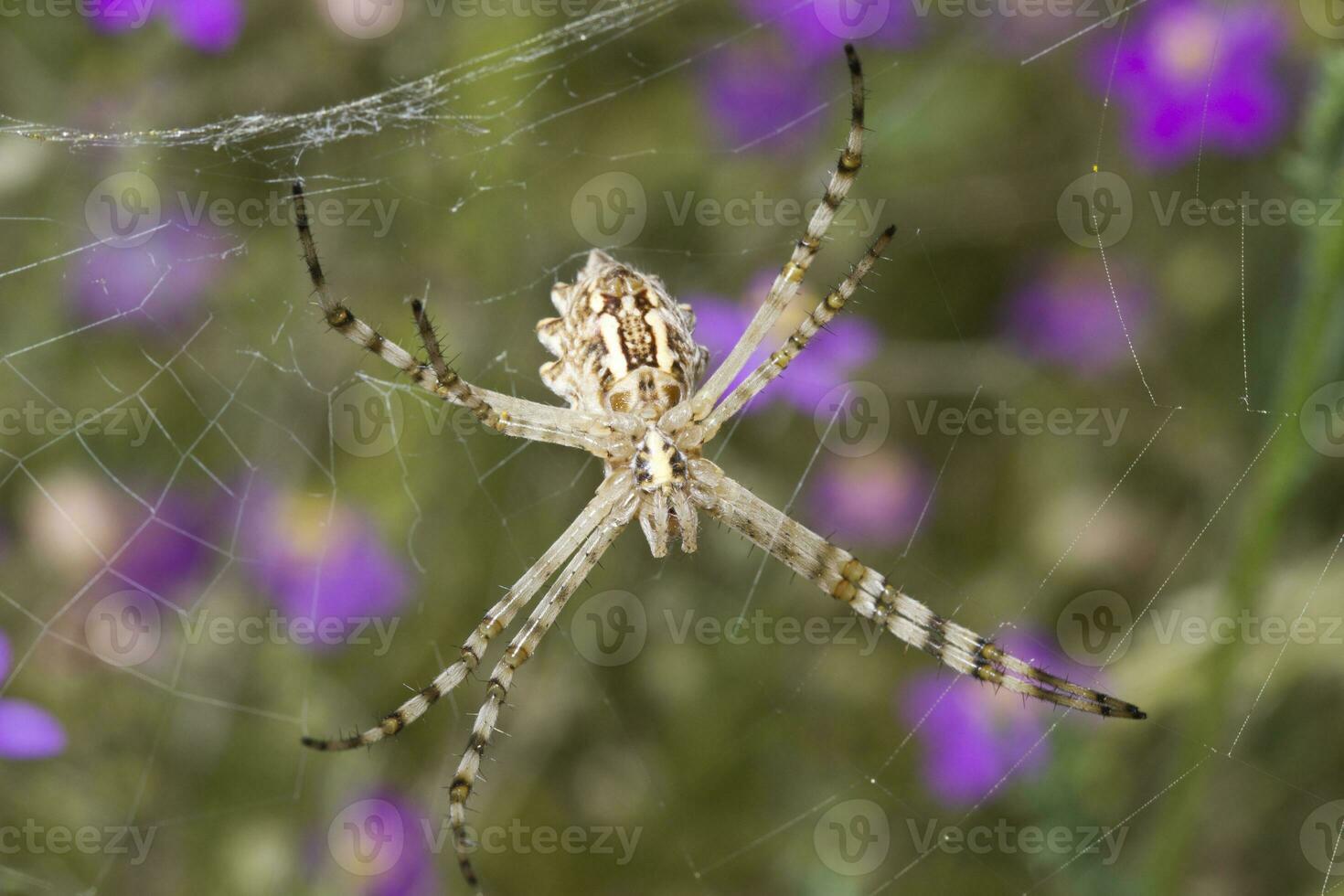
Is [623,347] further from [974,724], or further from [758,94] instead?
[758,94]

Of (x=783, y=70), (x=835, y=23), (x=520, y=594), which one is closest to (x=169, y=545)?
(x=520, y=594)

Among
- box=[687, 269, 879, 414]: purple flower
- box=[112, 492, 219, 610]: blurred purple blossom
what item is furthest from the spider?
box=[112, 492, 219, 610]: blurred purple blossom

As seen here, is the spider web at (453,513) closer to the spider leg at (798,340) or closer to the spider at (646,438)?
the spider at (646,438)

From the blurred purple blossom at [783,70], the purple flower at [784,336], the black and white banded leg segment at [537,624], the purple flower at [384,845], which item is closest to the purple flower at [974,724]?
the purple flower at [784,336]

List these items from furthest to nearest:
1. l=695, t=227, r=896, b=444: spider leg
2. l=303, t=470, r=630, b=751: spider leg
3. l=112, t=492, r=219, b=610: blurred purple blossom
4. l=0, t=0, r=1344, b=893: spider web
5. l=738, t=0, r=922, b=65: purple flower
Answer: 1. l=738, t=0, r=922, b=65: purple flower
2. l=112, t=492, r=219, b=610: blurred purple blossom
3. l=0, t=0, r=1344, b=893: spider web
4. l=303, t=470, r=630, b=751: spider leg
5. l=695, t=227, r=896, b=444: spider leg

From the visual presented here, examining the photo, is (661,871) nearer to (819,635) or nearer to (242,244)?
(819,635)

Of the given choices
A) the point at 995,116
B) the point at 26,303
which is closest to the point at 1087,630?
the point at 995,116

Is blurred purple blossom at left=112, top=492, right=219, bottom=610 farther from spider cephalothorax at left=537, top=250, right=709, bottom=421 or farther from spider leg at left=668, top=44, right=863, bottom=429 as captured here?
spider leg at left=668, top=44, right=863, bottom=429
